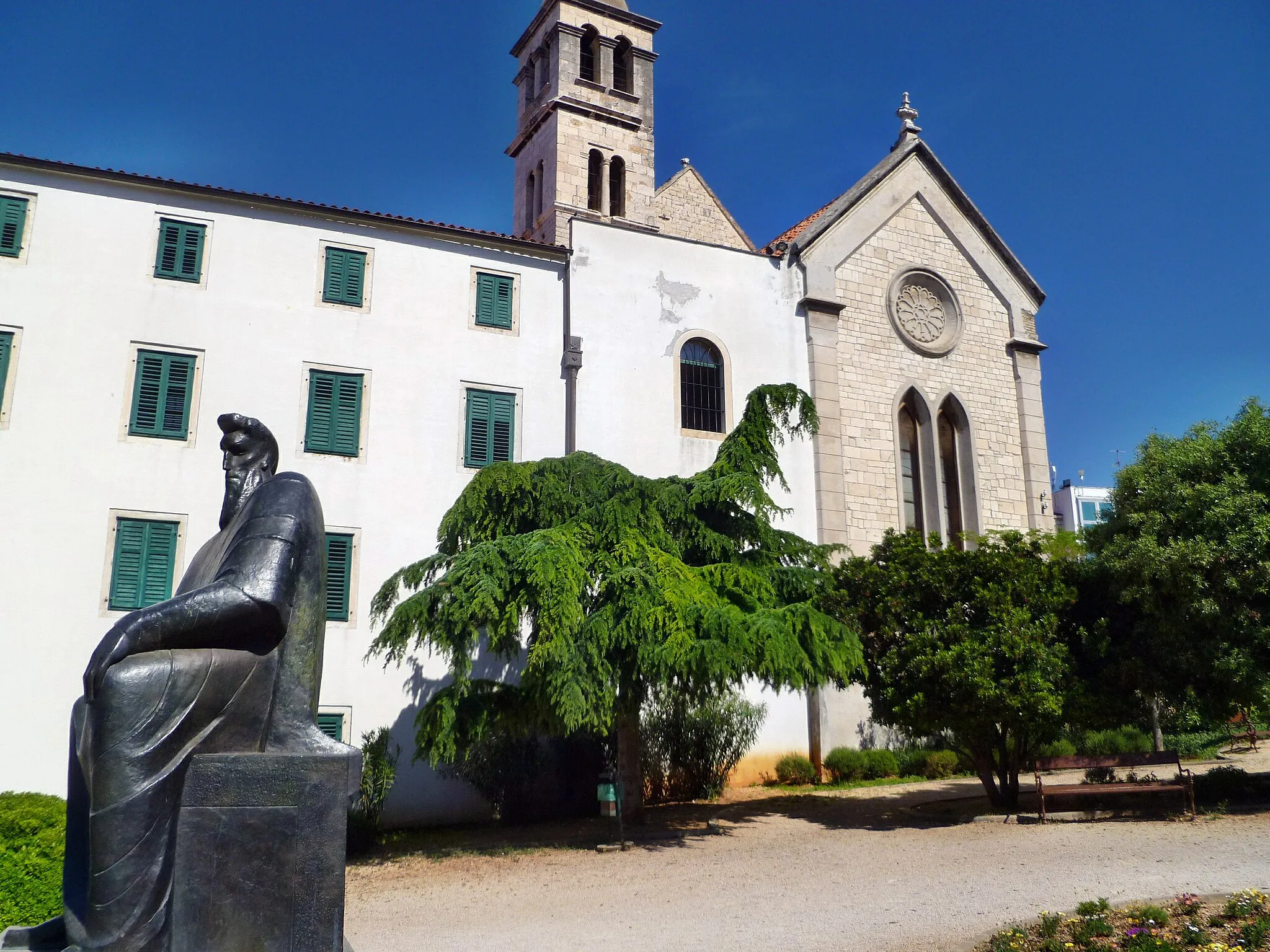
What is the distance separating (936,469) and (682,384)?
652 centimetres

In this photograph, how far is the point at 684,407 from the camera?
20.8m

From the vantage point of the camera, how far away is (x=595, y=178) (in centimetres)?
2983

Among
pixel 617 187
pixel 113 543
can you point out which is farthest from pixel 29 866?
pixel 617 187

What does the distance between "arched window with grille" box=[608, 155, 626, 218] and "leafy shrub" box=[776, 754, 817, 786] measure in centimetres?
1665

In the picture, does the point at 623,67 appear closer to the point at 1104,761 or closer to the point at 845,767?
the point at 845,767

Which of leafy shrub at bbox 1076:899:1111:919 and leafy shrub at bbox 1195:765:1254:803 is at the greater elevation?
leafy shrub at bbox 1195:765:1254:803

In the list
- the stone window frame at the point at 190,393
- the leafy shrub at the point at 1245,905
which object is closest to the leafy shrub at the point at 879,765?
the leafy shrub at the point at 1245,905

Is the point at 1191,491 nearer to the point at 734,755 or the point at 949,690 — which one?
the point at 949,690

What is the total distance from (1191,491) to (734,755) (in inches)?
355

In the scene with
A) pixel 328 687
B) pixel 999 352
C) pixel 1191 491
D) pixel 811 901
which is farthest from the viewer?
pixel 999 352

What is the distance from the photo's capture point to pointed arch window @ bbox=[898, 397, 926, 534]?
75.8 feet

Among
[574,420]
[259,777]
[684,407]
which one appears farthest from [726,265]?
[259,777]

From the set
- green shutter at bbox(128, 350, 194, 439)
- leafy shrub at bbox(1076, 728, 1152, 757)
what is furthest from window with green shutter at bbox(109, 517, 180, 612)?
leafy shrub at bbox(1076, 728, 1152, 757)

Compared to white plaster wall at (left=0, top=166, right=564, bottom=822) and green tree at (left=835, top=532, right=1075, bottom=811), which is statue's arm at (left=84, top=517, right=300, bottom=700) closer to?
green tree at (left=835, top=532, right=1075, bottom=811)
